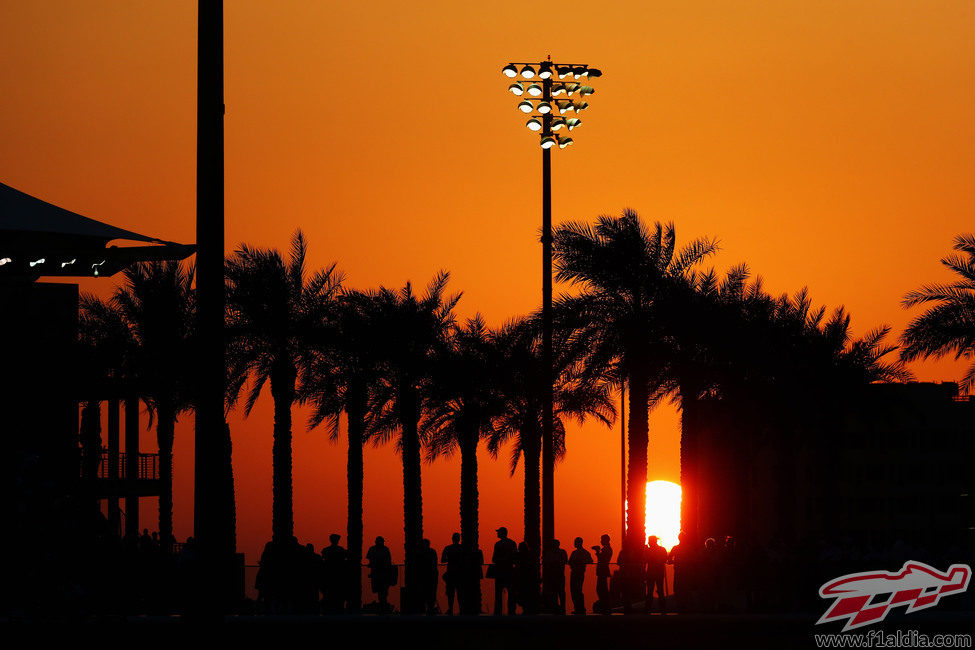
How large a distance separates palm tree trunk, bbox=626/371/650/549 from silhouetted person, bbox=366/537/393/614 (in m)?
9.16

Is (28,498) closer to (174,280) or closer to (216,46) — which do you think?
(216,46)

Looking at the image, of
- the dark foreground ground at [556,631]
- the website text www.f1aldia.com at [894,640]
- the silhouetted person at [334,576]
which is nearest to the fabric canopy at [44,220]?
the dark foreground ground at [556,631]

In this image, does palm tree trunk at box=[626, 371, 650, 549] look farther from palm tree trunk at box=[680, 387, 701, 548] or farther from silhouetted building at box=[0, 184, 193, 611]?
silhouetted building at box=[0, 184, 193, 611]

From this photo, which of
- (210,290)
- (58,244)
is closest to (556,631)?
(58,244)

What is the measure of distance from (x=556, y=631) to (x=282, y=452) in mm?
22676

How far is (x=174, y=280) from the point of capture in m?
43.6

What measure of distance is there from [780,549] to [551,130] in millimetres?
9455

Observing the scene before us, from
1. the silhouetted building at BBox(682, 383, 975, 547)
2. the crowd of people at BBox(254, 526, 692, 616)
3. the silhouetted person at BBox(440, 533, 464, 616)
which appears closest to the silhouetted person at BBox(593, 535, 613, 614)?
the crowd of people at BBox(254, 526, 692, 616)

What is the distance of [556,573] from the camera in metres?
25.2

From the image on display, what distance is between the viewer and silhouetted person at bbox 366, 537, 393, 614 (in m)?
24.3

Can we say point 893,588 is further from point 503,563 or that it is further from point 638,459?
point 638,459

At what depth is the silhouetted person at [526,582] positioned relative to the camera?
25.1 m

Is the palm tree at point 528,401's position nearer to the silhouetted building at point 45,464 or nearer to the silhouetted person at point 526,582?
the silhouetted person at point 526,582

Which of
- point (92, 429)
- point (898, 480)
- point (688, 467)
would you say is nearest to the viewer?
point (688, 467)
